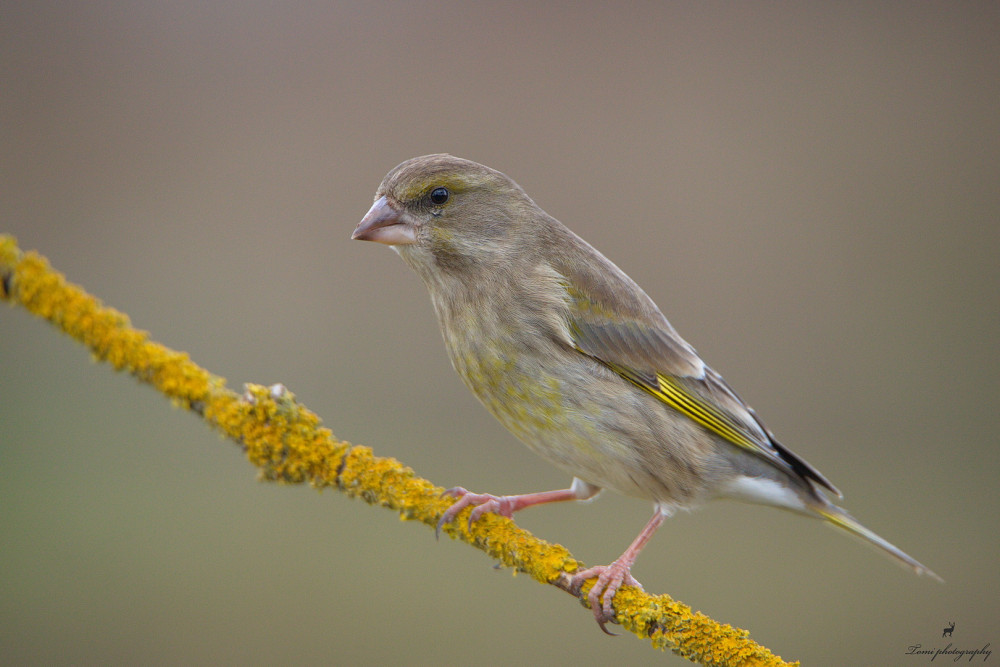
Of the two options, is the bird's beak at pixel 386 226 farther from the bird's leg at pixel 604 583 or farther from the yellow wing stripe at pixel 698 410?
the bird's leg at pixel 604 583

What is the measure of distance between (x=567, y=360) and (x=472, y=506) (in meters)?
0.73

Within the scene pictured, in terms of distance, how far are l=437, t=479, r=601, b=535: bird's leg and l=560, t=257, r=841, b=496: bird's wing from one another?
0.61m

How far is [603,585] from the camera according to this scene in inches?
124

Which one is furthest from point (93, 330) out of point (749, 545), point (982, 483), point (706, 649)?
point (982, 483)

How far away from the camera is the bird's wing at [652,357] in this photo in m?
3.74

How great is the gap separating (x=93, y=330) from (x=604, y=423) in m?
1.92

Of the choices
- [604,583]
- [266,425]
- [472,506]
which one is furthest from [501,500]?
[266,425]

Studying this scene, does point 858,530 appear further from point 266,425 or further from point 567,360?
point 266,425

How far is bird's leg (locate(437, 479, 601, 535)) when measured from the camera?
3.01 meters

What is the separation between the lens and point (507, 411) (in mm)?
3512

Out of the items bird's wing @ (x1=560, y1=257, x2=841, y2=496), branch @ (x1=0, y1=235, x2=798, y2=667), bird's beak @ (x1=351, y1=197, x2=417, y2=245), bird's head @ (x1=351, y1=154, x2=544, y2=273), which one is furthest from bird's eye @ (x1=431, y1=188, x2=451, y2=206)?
branch @ (x1=0, y1=235, x2=798, y2=667)

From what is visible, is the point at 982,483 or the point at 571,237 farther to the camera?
the point at 982,483

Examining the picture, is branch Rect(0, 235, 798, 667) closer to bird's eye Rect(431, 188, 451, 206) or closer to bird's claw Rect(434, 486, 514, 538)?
bird's claw Rect(434, 486, 514, 538)

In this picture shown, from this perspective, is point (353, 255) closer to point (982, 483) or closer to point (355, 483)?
point (355, 483)
